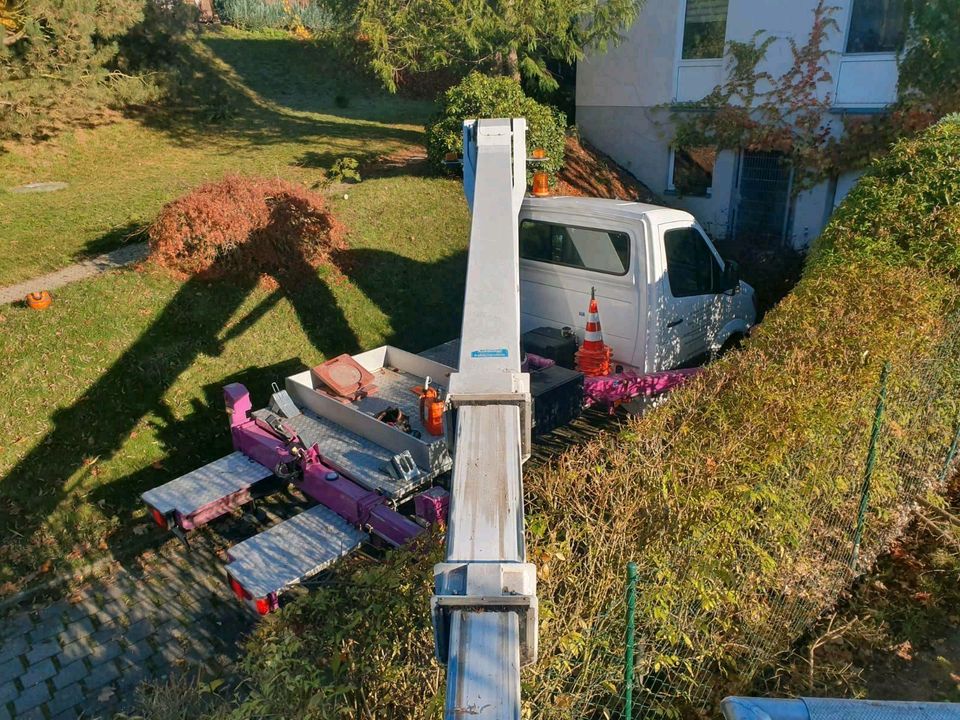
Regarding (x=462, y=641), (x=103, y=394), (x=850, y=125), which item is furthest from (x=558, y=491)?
(x=850, y=125)

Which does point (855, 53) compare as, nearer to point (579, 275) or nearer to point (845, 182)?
point (845, 182)

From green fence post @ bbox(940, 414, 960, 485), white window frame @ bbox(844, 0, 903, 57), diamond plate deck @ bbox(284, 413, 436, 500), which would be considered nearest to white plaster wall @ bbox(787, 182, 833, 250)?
white window frame @ bbox(844, 0, 903, 57)

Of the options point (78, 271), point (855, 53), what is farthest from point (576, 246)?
point (855, 53)

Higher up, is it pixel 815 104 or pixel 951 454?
pixel 815 104

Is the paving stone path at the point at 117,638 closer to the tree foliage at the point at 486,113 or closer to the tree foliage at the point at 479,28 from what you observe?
the tree foliage at the point at 486,113

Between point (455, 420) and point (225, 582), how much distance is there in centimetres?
320

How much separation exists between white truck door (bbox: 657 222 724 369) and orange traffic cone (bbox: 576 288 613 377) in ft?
1.83

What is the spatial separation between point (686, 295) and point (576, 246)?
1.24 meters

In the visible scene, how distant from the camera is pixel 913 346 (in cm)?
480

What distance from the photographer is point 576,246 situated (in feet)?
23.2

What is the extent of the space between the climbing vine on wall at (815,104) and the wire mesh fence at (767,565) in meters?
8.69

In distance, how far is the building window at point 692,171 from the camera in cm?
1481

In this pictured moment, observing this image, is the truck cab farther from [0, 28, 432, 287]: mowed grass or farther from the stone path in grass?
[0, 28, 432, 287]: mowed grass

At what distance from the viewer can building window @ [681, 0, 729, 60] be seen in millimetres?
13648
